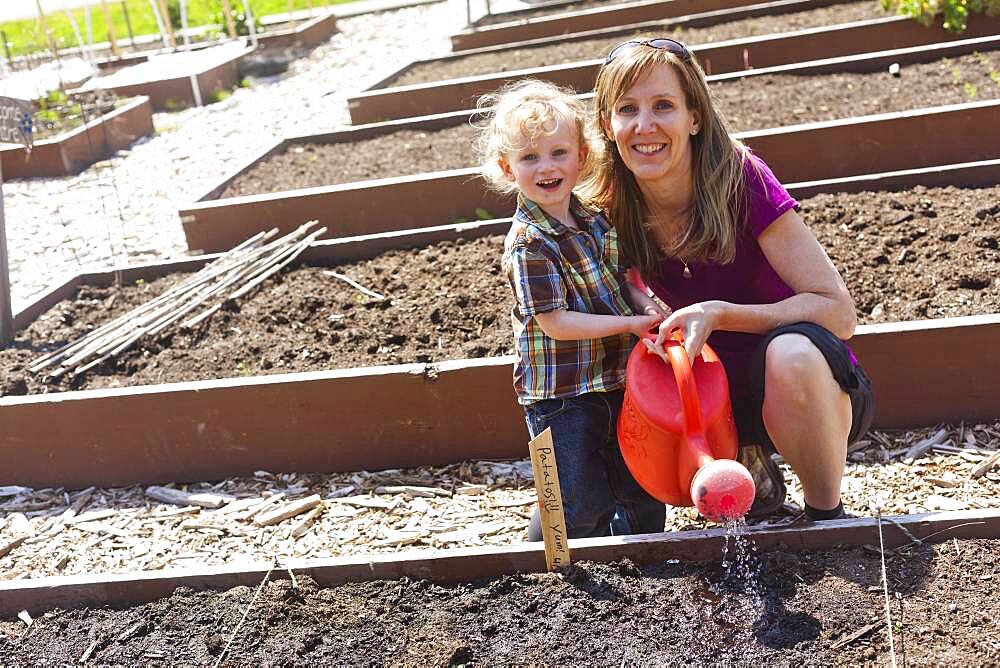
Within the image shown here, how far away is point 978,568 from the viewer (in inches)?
95.4

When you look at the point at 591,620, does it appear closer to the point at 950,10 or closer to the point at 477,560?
the point at 477,560

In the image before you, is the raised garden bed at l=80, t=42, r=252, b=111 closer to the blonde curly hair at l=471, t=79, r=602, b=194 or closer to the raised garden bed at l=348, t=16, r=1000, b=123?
the raised garden bed at l=348, t=16, r=1000, b=123

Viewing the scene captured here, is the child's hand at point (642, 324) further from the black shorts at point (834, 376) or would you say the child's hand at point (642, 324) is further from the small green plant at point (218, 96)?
the small green plant at point (218, 96)

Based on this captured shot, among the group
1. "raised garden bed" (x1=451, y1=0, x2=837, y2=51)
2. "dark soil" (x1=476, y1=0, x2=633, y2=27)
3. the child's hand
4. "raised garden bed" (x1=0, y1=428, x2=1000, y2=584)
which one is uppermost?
"dark soil" (x1=476, y1=0, x2=633, y2=27)

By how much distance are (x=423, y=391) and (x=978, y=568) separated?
1766mm

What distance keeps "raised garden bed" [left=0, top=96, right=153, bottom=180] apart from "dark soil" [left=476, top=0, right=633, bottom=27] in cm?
345

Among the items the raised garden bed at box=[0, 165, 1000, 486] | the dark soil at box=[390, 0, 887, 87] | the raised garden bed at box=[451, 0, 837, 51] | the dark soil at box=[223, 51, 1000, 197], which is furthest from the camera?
the raised garden bed at box=[451, 0, 837, 51]

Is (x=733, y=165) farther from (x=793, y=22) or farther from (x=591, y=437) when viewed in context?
(x=793, y=22)

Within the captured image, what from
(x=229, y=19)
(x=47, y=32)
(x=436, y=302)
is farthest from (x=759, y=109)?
(x=229, y=19)

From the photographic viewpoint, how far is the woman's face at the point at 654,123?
2.59 meters

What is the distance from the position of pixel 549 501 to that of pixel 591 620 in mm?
297

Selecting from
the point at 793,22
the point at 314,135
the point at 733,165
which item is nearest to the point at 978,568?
the point at 733,165

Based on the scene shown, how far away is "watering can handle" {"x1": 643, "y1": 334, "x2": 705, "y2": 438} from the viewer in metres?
2.32

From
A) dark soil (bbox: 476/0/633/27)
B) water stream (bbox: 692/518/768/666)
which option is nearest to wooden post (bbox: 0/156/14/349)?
water stream (bbox: 692/518/768/666)
